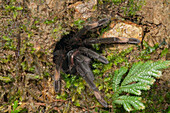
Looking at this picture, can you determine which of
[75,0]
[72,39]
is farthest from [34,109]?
[75,0]

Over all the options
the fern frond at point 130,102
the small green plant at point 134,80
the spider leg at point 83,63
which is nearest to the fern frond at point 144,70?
the small green plant at point 134,80

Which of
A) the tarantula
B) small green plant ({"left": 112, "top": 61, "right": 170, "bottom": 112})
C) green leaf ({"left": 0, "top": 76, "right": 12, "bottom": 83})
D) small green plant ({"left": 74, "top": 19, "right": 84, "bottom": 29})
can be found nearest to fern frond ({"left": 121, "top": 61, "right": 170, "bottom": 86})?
small green plant ({"left": 112, "top": 61, "right": 170, "bottom": 112})

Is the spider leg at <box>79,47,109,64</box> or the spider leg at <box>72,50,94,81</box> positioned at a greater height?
the spider leg at <box>79,47,109,64</box>

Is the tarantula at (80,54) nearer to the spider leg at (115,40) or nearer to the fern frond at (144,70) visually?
the spider leg at (115,40)

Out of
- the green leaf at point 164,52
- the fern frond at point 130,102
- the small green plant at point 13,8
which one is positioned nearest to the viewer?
the fern frond at point 130,102

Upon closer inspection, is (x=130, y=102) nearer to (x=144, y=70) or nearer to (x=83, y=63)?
(x=144, y=70)

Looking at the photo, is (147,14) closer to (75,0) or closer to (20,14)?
(75,0)

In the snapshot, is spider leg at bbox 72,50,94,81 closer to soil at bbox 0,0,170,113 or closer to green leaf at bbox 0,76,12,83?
soil at bbox 0,0,170,113

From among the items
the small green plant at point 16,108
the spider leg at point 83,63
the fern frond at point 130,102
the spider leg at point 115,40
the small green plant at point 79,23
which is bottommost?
the small green plant at point 16,108
